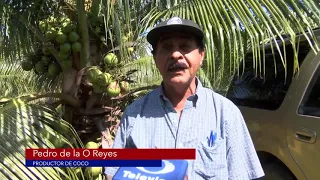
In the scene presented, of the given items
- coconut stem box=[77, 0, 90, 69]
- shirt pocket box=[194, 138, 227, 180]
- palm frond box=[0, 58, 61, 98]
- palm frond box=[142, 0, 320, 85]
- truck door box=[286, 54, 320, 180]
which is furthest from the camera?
palm frond box=[0, 58, 61, 98]

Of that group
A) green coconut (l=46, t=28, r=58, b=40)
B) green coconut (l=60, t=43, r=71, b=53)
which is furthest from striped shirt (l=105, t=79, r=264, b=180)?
green coconut (l=46, t=28, r=58, b=40)

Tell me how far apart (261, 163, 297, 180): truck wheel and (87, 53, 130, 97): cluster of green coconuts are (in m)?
1.37

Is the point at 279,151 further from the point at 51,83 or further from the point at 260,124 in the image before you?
the point at 51,83

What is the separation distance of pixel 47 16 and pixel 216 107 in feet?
7.14

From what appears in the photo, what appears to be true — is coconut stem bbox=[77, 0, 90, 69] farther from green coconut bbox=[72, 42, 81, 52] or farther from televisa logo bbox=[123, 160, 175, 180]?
televisa logo bbox=[123, 160, 175, 180]

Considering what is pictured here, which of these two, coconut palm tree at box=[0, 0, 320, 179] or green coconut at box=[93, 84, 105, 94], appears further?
green coconut at box=[93, 84, 105, 94]

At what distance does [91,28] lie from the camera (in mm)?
3455

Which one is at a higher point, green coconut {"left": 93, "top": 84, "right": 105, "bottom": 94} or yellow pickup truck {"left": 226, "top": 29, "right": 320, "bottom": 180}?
green coconut {"left": 93, "top": 84, "right": 105, "bottom": 94}

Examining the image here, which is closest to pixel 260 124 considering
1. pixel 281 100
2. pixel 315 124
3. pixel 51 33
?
pixel 281 100

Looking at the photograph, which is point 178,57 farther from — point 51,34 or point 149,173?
point 51,34

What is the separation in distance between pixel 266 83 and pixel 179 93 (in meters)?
1.92

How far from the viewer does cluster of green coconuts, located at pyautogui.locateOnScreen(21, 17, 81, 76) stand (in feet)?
10.9

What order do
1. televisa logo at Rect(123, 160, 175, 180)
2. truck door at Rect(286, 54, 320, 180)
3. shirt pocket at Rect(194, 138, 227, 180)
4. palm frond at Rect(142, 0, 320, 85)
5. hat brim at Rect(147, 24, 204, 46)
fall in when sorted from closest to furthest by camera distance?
televisa logo at Rect(123, 160, 175, 180) → shirt pocket at Rect(194, 138, 227, 180) → hat brim at Rect(147, 24, 204, 46) → palm frond at Rect(142, 0, 320, 85) → truck door at Rect(286, 54, 320, 180)

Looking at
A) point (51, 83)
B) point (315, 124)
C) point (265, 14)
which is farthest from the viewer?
point (51, 83)
